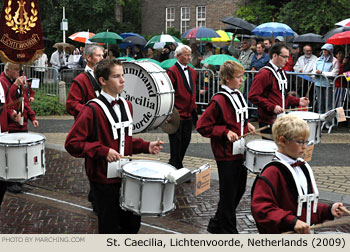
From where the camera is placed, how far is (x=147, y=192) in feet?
14.5

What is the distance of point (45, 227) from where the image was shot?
21.8ft

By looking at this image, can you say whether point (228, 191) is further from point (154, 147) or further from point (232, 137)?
point (154, 147)

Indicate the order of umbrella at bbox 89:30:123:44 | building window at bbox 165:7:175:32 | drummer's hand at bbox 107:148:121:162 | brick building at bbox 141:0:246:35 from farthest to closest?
1. building window at bbox 165:7:175:32
2. brick building at bbox 141:0:246:35
3. umbrella at bbox 89:30:123:44
4. drummer's hand at bbox 107:148:121:162

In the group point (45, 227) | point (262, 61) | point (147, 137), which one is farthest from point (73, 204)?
point (262, 61)

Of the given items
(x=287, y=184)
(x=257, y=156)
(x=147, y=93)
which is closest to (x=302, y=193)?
(x=287, y=184)

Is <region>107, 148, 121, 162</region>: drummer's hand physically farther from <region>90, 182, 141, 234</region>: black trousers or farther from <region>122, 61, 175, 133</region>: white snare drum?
<region>122, 61, 175, 133</region>: white snare drum

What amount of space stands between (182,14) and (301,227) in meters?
36.6

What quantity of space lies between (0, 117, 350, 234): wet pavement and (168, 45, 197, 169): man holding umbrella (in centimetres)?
63

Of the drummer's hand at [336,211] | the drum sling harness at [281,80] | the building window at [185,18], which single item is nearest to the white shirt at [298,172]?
the drummer's hand at [336,211]

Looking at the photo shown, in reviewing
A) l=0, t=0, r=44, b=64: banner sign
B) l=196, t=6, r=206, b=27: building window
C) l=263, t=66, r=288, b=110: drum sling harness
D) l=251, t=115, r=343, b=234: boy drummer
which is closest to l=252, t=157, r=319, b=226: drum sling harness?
l=251, t=115, r=343, b=234: boy drummer

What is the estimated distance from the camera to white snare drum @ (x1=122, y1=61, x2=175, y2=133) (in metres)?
7.52

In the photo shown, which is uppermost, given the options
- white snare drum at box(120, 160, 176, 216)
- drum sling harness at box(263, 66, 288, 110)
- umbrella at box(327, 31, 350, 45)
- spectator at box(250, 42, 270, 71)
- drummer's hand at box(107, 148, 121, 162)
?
umbrella at box(327, 31, 350, 45)

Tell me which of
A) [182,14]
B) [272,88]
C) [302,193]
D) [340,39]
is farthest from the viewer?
[182,14]

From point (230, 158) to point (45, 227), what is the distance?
2391 millimetres
